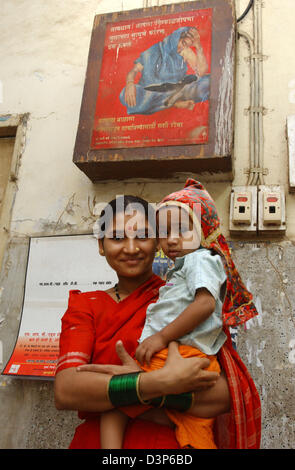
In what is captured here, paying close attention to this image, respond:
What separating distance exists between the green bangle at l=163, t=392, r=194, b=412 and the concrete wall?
1.17 m

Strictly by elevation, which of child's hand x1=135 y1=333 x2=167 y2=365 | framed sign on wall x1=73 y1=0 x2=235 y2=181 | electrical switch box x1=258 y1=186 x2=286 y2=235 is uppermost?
framed sign on wall x1=73 y1=0 x2=235 y2=181

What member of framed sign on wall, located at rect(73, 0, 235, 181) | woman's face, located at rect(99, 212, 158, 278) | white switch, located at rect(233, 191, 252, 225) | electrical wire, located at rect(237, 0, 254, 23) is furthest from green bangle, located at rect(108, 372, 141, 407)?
electrical wire, located at rect(237, 0, 254, 23)

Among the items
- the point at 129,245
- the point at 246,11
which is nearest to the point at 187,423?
the point at 129,245

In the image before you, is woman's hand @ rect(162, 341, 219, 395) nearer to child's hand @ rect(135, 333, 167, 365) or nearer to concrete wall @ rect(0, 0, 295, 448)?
child's hand @ rect(135, 333, 167, 365)

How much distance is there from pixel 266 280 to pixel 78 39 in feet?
8.23

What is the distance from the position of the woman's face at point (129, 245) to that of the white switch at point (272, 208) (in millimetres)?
1208

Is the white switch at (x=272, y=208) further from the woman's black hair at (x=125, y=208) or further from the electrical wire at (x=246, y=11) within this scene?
the electrical wire at (x=246, y=11)

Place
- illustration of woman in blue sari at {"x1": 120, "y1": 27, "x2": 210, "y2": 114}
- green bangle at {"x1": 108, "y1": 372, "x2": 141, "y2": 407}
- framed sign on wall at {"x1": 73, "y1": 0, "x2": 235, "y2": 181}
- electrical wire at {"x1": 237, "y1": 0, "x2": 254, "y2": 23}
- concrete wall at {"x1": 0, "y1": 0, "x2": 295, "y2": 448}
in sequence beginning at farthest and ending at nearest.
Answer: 1. electrical wire at {"x1": 237, "y1": 0, "x2": 254, "y2": 23}
2. illustration of woman in blue sari at {"x1": 120, "y1": 27, "x2": 210, "y2": 114}
3. framed sign on wall at {"x1": 73, "y1": 0, "x2": 235, "y2": 181}
4. concrete wall at {"x1": 0, "y1": 0, "x2": 295, "y2": 448}
5. green bangle at {"x1": 108, "y1": 372, "x2": 141, "y2": 407}

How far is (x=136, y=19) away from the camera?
3.04 meters

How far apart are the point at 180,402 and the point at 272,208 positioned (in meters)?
1.57

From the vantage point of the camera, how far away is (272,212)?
7.88 feet

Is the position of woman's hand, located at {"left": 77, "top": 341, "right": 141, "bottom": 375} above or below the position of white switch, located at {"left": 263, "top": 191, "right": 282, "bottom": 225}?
below

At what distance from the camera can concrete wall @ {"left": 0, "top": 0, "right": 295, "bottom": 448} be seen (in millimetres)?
2246

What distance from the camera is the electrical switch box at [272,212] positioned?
94.1 inches
